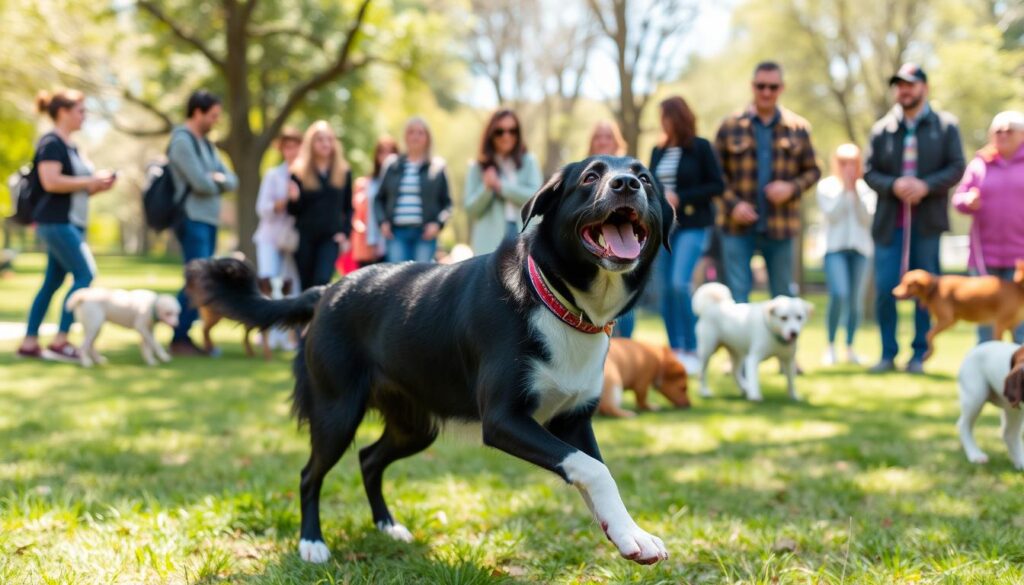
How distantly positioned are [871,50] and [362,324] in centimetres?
2420

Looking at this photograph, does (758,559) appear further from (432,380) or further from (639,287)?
(432,380)

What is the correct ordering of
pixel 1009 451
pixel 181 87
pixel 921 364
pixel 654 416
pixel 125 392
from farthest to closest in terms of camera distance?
pixel 181 87, pixel 921 364, pixel 125 392, pixel 654 416, pixel 1009 451

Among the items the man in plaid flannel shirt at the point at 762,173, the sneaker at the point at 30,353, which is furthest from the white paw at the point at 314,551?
the sneaker at the point at 30,353

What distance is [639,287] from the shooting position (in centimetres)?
290

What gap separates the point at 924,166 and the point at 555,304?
604cm

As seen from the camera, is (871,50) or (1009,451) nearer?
(1009,451)

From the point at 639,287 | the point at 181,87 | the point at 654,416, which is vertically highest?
the point at 181,87

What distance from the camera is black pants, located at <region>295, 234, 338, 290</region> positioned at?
8828mm

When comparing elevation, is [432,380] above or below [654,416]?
above

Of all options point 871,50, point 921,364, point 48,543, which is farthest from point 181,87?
point 48,543

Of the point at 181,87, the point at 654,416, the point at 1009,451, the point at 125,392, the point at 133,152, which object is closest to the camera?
the point at 1009,451

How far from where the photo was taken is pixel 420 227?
312 inches

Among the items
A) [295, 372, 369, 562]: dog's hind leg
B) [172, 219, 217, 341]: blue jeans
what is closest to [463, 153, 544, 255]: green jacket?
[172, 219, 217, 341]: blue jeans

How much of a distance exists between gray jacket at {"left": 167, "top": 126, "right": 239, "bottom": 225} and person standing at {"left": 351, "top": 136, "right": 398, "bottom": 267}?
1342mm
